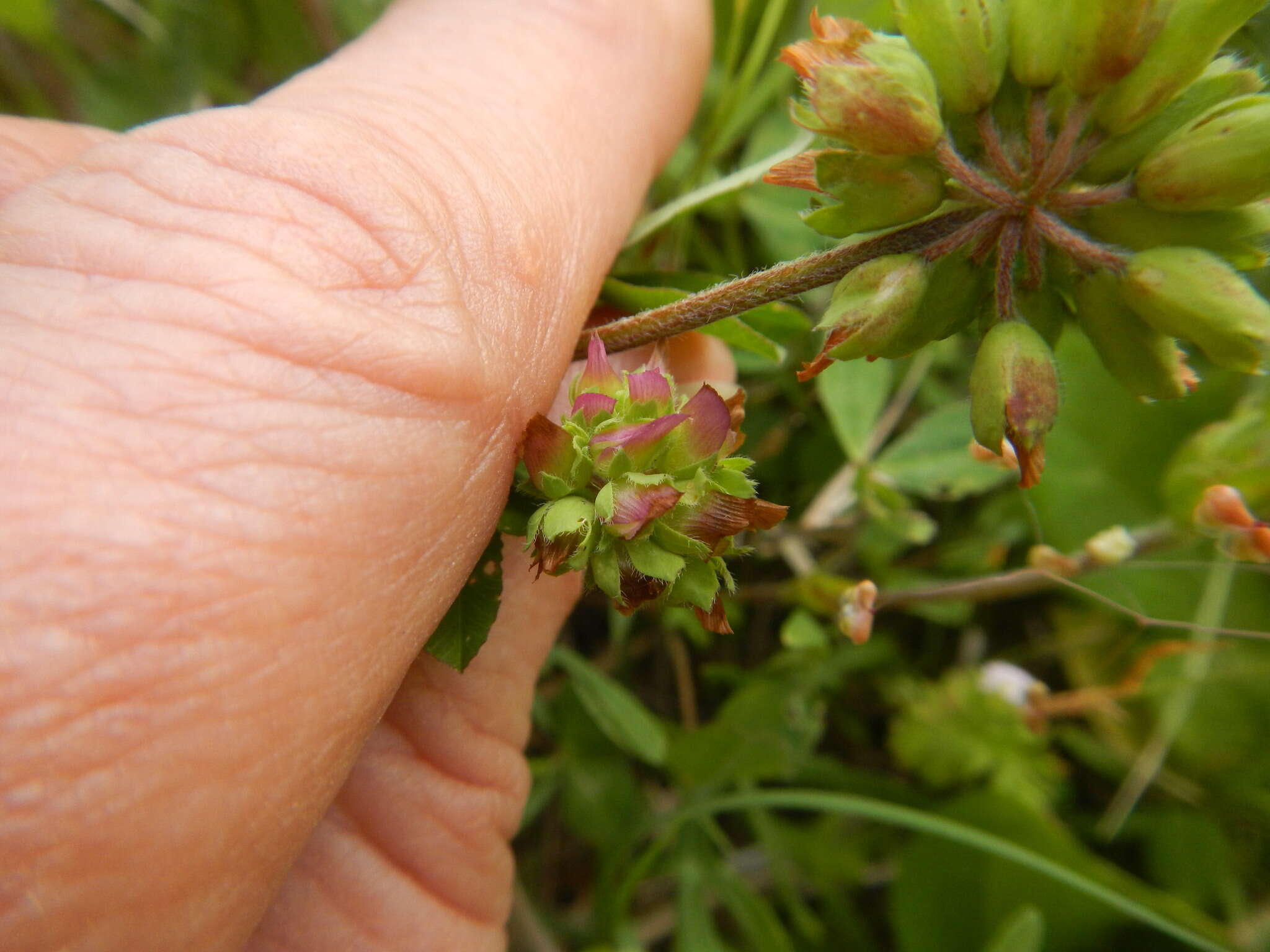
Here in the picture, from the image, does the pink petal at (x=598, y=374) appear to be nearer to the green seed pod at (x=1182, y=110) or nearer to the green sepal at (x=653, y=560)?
the green sepal at (x=653, y=560)

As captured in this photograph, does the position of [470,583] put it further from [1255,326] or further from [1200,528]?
[1200,528]

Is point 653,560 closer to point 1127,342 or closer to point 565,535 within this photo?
point 565,535

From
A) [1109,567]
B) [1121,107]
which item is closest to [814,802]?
[1109,567]

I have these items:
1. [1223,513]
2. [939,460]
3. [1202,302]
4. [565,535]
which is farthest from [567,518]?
[939,460]

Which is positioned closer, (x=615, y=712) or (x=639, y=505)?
(x=639, y=505)

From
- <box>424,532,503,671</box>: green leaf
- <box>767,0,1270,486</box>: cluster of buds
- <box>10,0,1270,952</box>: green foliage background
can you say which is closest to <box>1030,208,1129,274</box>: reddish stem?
<box>767,0,1270,486</box>: cluster of buds

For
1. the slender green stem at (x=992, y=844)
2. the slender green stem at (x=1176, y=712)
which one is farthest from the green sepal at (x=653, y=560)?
the slender green stem at (x=1176, y=712)

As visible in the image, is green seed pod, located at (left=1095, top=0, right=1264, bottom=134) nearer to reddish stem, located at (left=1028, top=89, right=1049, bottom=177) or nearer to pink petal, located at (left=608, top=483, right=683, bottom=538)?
reddish stem, located at (left=1028, top=89, right=1049, bottom=177)
